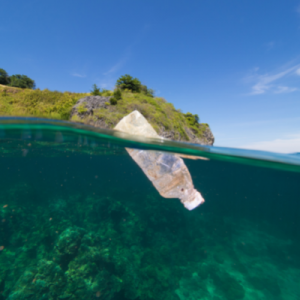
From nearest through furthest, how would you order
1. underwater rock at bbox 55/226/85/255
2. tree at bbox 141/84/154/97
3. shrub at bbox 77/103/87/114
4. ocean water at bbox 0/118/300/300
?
ocean water at bbox 0/118/300/300
underwater rock at bbox 55/226/85/255
shrub at bbox 77/103/87/114
tree at bbox 141/84/154/97

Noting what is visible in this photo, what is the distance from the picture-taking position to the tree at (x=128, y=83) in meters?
16.3

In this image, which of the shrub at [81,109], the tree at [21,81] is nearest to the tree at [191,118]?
the shrub at [81,109]

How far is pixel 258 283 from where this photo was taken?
37.2 feet

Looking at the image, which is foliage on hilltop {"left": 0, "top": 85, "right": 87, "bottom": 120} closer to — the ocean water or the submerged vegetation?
the submerged vegetation

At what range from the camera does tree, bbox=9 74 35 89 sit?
15.5m

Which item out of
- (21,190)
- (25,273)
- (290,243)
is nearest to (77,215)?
(25,273)

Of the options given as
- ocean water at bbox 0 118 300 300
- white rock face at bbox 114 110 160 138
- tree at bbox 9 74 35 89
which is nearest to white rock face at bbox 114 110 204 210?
white rock face at bbox 114 110 160 138

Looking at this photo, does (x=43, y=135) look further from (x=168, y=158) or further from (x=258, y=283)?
(x=258, y=283)

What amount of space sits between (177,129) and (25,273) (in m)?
14.5

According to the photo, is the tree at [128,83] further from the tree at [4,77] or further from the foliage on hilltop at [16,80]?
the tree at [4,77]

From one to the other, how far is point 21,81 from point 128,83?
1031 centimetres

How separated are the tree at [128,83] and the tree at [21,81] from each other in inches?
358

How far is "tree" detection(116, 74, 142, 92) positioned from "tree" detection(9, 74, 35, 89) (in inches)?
358

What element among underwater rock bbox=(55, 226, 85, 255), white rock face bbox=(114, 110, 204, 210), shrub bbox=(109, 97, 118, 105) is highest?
shrub bbox=(109, 97, 118, 105)
